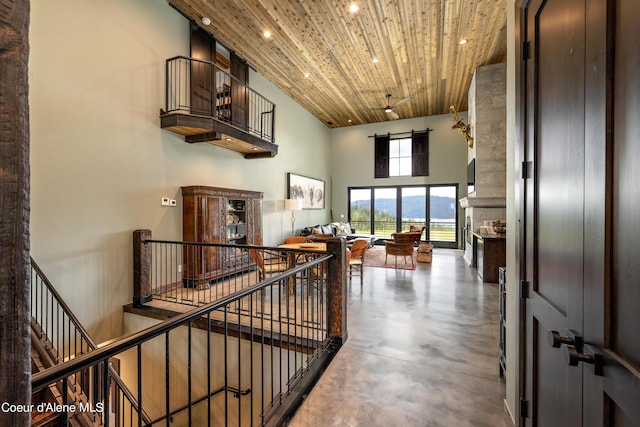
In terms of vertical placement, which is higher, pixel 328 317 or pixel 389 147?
pixel 389 147

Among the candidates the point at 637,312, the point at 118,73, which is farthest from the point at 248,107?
the point at 637,312

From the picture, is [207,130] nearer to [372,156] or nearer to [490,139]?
[490,139]

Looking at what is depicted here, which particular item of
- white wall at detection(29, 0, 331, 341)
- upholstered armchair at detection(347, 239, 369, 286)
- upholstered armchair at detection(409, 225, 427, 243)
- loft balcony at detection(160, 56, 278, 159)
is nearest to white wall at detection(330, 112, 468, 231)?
upholstered armchair at detection(409, 225, 427, 243)

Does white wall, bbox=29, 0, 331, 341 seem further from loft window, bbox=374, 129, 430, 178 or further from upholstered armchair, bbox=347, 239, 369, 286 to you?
→ loft window, bbox=374, 129, 430, 178

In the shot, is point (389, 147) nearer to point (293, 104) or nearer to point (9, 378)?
point (293, 104)

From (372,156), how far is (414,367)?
9.29 metres

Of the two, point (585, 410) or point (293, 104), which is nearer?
point (585, 410)

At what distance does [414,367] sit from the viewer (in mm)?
2410

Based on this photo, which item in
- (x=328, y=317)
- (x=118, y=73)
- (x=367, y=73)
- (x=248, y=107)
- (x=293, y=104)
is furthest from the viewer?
(x=293, y=104)

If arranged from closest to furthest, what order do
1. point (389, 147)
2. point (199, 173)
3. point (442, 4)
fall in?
point (442, 4) < point (199, 173) < point (389, 147)

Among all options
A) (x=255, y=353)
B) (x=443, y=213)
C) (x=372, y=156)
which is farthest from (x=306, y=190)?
(x=255, y=353)

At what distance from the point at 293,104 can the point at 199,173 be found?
A: 450 cm

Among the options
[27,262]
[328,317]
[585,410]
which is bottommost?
[328,317]

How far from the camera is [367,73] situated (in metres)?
6.62
